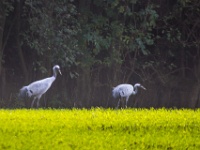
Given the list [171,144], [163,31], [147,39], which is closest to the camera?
[171,144]

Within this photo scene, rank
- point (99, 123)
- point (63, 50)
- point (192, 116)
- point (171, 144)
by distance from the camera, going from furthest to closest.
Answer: point (63, 50)
point (192, 116)
point (99, 123)
point (171, 144)

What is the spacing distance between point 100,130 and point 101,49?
438 inches

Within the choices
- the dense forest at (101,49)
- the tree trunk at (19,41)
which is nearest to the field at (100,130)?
the dense forest at (101,49)

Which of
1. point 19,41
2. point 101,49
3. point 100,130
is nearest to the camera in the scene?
point 100,130

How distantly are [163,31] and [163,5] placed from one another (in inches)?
32.9

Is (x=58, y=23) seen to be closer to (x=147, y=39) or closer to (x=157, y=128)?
(x=147, y=39)

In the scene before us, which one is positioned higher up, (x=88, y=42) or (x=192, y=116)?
(x=88, y=42)

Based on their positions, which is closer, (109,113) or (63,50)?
(109,113)

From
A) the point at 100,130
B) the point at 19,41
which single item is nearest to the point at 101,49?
A: the point at 19,41

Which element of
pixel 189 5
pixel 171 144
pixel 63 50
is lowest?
pixel 171 144

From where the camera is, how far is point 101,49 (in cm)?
2127

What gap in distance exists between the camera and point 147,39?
68.0 ft

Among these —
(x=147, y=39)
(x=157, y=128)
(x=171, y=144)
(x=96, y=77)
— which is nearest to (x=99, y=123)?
(x=157, y=128)

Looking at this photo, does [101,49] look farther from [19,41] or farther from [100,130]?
[100,130]
